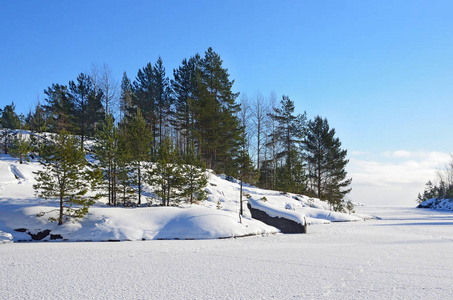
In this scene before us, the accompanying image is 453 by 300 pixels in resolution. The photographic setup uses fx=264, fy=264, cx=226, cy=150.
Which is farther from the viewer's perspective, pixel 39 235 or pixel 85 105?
pixel 85 105

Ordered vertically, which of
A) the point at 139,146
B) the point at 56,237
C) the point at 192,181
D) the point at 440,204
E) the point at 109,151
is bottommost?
the point at 440,204

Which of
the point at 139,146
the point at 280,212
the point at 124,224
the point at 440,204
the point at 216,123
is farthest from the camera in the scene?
the point at 440,204

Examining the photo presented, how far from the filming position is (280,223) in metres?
13.9

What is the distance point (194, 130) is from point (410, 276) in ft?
73.4

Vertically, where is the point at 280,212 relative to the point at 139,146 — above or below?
below

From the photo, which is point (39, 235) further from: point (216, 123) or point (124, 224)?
point (216, 123)

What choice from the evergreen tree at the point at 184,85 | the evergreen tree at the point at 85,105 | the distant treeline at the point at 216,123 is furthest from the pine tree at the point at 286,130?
the evergreen tree at the point at 85,105

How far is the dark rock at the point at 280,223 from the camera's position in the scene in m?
13.2

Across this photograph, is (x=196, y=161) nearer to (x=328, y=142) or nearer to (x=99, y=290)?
(x=99, y=290)

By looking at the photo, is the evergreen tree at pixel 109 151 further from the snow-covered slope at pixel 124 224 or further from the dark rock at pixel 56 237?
the dark rock at pixel 56 237

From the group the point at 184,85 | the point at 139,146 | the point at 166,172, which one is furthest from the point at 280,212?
the point at 184,85

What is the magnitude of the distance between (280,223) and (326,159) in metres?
16.3

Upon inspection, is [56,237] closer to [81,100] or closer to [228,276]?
[228,276]

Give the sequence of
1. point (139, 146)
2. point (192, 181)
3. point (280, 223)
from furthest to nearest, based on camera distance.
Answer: point (192, 181)
point (139, 146)
point (280, 223)
